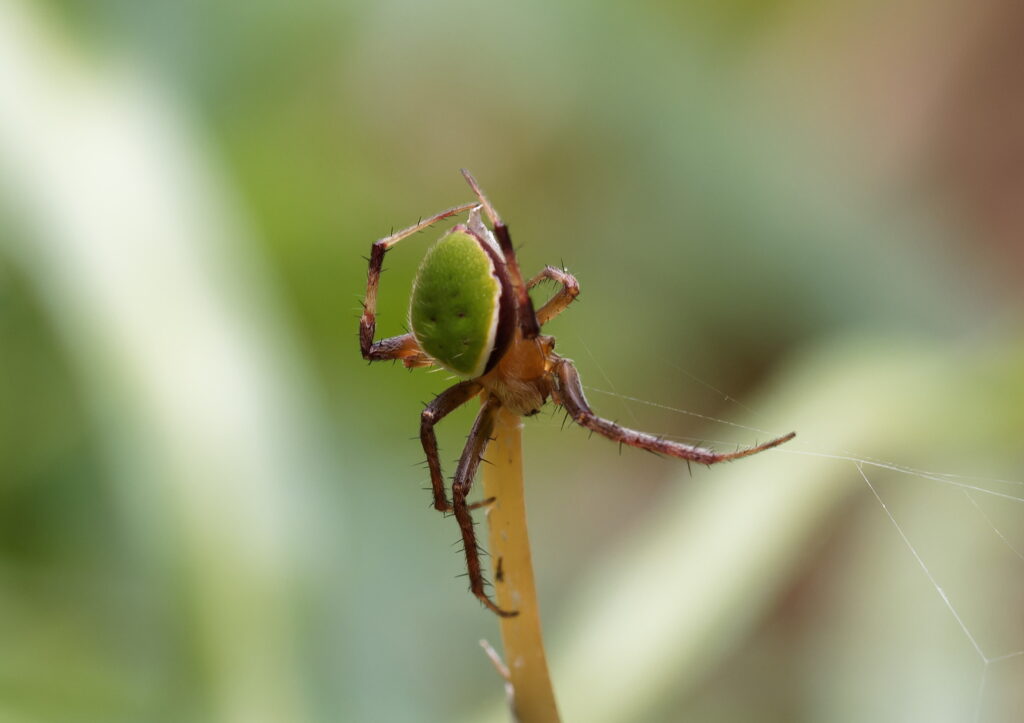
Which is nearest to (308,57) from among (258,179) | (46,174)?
(258,179)

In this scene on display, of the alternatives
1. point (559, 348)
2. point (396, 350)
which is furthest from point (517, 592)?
point (559, 348)

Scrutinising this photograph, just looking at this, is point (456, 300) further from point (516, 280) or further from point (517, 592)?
point (517, 592)

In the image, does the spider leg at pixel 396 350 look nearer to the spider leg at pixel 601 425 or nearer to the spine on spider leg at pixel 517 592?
the spider leg at pixel 601 425

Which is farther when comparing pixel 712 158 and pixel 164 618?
pixel 712 158

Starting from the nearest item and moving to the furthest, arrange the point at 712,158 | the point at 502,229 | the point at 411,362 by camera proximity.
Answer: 1. the point at 502,229
2. the point at 411,362
3. the point at 712,158

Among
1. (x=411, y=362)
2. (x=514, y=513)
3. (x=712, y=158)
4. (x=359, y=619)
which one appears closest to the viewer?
(x=514, y=513)

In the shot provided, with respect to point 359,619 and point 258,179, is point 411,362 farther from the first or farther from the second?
point 258,179

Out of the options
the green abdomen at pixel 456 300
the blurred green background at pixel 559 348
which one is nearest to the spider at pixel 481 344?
the green abdomen at pixel 456 300

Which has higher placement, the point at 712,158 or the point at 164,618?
the point at 712,158
